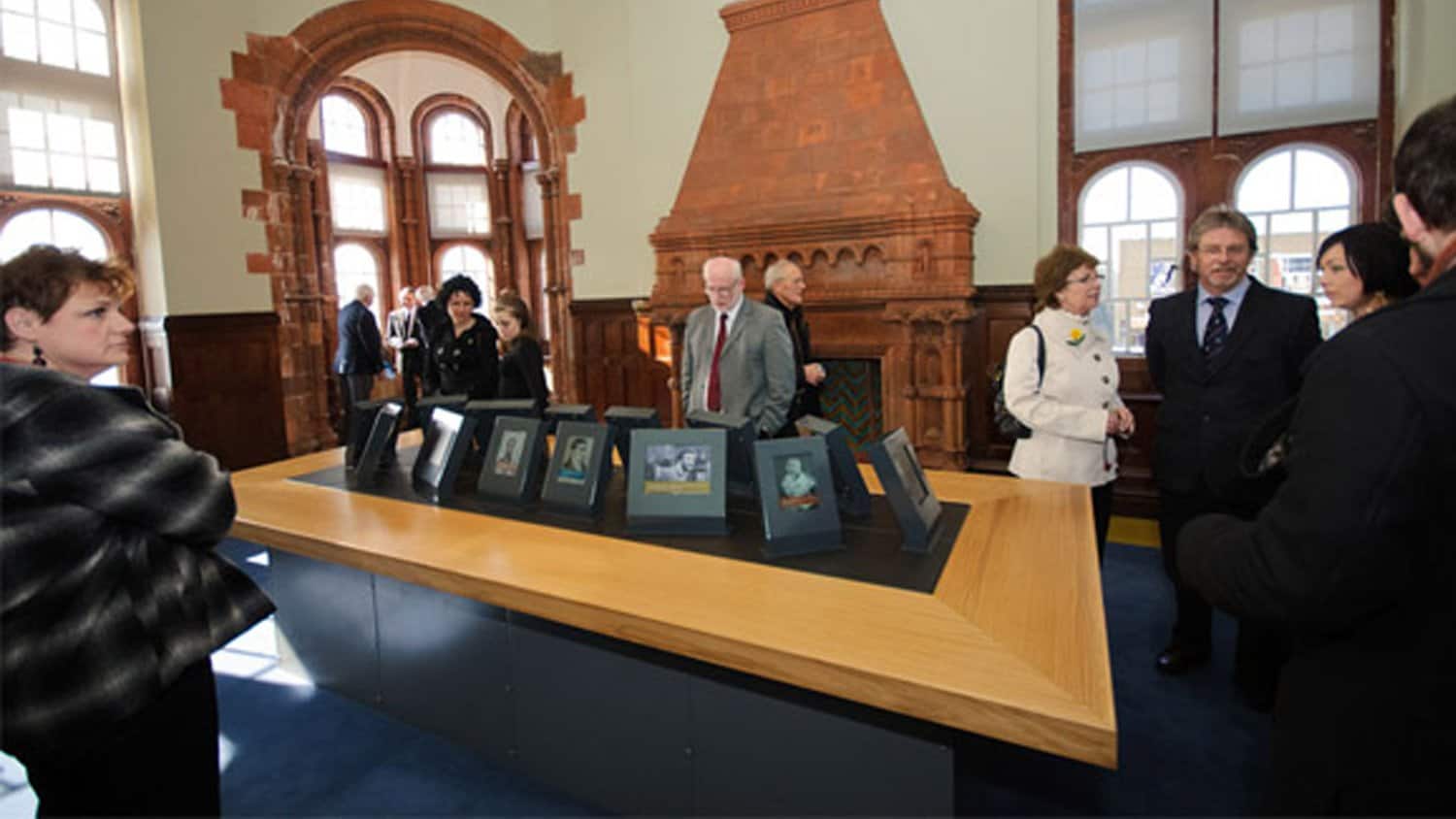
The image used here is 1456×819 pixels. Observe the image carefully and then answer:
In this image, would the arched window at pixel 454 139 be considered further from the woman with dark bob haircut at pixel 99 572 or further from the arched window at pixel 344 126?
the woman with dark bob haircut at pixel 99 572

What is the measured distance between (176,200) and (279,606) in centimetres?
423

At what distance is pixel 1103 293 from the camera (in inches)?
194

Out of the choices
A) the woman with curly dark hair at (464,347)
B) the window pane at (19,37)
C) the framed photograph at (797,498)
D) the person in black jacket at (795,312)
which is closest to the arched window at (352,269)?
the window pane at (19,37)

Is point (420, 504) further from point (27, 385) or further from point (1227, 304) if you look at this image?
point (1227, 304)

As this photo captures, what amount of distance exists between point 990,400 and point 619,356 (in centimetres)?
317

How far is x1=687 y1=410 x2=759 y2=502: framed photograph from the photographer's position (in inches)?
81.4

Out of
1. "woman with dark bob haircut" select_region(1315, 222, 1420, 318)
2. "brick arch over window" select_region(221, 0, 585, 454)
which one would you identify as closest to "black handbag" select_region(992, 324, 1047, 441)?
"woman with dark bob haircut" select_region(1315, 222, 1420, 318)

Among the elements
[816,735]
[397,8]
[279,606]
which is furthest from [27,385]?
[397,8]

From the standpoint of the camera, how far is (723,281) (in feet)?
9.86

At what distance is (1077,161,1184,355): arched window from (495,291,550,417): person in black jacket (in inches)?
133

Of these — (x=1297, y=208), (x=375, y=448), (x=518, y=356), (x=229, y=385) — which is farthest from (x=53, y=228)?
(x=1297, y=208)

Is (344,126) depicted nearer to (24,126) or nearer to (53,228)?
(24,126)

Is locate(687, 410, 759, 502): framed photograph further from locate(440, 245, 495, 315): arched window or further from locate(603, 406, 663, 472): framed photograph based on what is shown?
locate(440, 245, 495, 315): arched window

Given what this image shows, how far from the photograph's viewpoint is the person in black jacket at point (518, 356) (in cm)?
357
